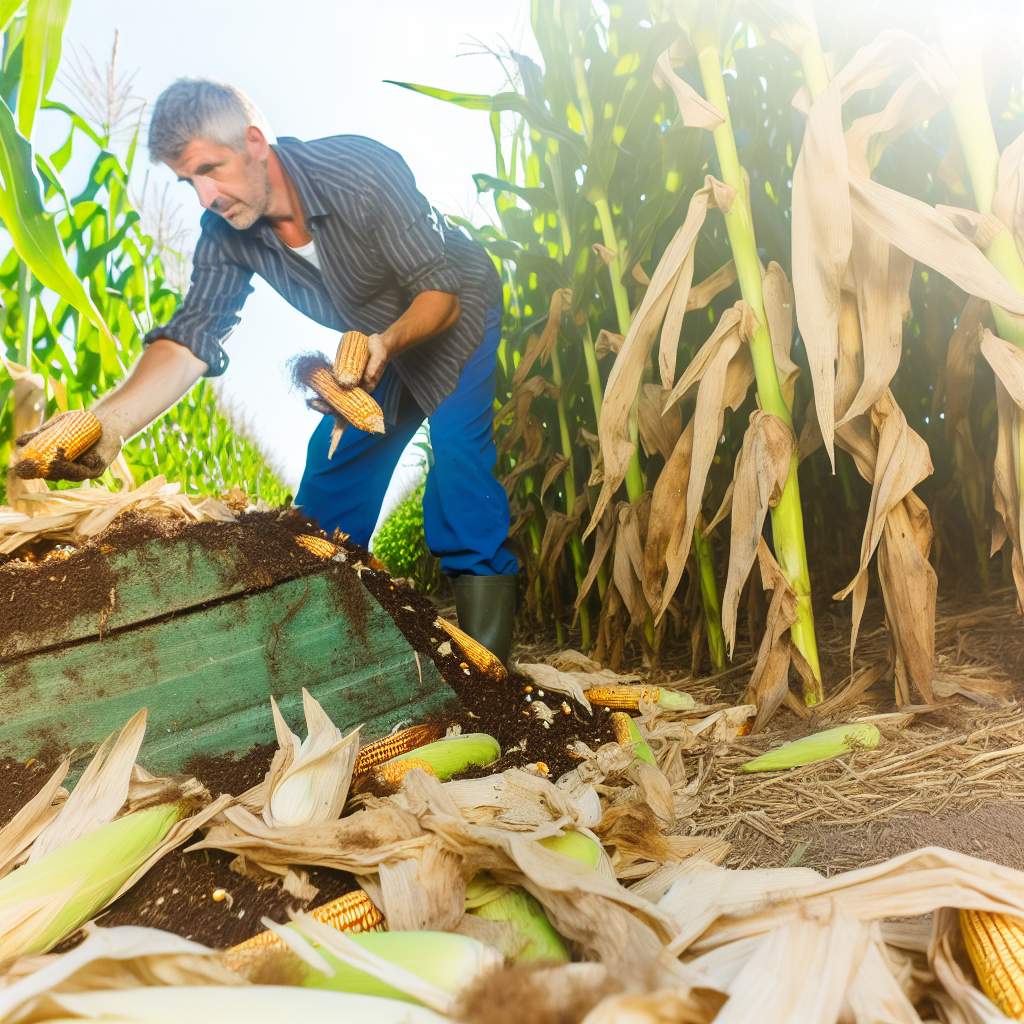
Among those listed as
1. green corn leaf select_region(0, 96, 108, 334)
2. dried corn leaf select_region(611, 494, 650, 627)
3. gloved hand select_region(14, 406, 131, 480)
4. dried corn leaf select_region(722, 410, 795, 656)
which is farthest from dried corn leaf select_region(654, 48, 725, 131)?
gloved hand select_region(14, 406, 131, 480)

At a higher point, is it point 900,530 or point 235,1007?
point 235,1007

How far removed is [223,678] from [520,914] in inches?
38.0

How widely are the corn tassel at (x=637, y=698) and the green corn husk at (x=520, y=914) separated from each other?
111cm

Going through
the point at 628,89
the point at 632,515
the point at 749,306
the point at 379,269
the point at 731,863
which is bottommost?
the point at 731,863

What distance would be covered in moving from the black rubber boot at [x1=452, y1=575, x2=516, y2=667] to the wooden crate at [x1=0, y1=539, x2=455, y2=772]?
49 cm

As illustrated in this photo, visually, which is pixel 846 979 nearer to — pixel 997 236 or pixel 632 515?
pixel 997 236

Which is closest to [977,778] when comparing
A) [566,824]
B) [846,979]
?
[566,824]

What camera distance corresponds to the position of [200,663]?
151cm

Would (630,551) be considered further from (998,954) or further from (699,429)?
(998,954)

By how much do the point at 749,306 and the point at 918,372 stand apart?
1197mm

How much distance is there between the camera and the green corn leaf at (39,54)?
1.79 m

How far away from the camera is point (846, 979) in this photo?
53cm

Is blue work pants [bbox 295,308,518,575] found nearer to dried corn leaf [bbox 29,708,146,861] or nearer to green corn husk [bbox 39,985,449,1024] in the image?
dried corn leaf [bbox 29,708,146,861]

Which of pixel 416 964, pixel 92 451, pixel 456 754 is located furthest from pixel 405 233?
pixel 416 964
